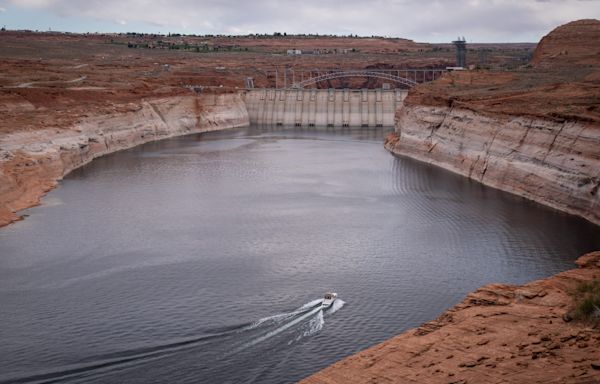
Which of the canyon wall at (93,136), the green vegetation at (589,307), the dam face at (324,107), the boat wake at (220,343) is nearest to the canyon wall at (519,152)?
the green vegetation at (589,307)

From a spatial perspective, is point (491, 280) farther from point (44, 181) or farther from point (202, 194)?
point (44, 181)

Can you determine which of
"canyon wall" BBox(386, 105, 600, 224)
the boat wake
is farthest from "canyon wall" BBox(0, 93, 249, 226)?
"canyon wall" BBox(386, 105, 600, 224)

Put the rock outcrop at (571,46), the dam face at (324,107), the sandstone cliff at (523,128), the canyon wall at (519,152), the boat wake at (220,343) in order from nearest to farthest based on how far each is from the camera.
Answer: the boat wake at (220,343)
the canyon wall at (519,152)
the sandstone cliff at (523,128)
the rock outcrop at (571,46)
the dam face at (324,107)

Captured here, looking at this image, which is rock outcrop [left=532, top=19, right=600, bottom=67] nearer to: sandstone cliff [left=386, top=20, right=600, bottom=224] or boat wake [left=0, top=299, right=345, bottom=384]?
sandstone cliff [left=386, top=20, right=600, bottom=224]

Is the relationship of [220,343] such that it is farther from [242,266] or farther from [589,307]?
[589,307]

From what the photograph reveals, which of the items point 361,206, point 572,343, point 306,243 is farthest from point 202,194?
point 572,343

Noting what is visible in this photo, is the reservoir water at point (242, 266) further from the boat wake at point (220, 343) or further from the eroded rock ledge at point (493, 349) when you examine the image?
the eroded rock ledge at point (493, 349)
